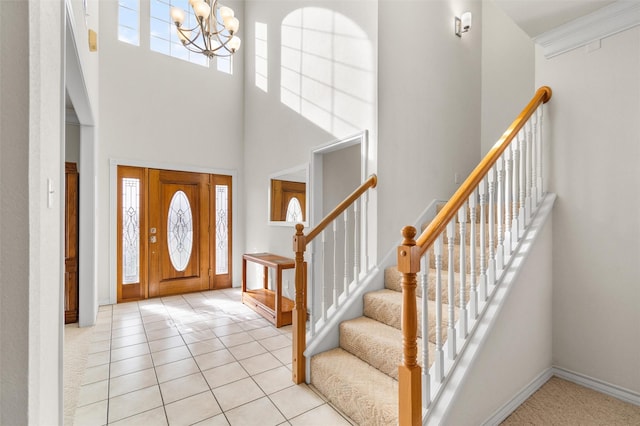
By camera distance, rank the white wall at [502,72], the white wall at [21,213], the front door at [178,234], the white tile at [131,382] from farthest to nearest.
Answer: the front door at [178,234] < the white wall at [502,72] < the white tile at [131,382] < the white wall at [21,213]

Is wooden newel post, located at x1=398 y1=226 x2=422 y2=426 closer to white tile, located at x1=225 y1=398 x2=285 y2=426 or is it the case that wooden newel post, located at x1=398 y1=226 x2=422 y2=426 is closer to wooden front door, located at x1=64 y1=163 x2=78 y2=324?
Answer: white tile, located at x1=225 y1=398 x2=285 y2=426

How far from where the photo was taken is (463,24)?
12.0 feet

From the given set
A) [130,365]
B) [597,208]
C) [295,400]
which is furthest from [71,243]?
[597,208]

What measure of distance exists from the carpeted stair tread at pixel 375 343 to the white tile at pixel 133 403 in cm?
140

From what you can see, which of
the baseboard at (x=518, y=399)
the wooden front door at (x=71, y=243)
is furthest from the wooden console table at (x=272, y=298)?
the baseboard at (x=518, y=399)

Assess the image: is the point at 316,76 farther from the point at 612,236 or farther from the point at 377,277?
the point at 612,236

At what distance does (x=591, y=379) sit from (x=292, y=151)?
3705 mm

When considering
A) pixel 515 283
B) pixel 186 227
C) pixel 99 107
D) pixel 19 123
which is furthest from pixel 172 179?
pixel 515 283

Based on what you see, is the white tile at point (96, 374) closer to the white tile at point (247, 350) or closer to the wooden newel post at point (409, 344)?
the white tile at point (247, 350)

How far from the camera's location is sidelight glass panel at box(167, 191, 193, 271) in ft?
16.5

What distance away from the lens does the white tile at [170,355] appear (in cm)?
278

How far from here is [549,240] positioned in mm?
2324

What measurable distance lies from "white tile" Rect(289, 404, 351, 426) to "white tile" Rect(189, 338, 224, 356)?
1367 mm

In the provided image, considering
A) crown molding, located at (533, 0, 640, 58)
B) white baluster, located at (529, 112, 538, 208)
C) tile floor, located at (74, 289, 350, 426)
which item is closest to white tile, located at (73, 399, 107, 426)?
tile floor, located at (74, 289, 350, 426)
